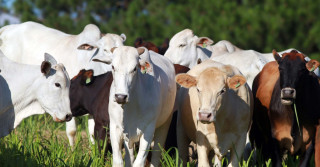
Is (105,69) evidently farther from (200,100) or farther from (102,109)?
(200,100)

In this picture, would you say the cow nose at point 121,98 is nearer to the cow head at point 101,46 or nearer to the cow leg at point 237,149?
the cow leg at point 237,149

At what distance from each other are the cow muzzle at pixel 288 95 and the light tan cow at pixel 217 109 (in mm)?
429

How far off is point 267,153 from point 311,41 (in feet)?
41.6

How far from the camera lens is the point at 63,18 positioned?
25031mm

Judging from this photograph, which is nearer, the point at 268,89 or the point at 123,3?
the point at 268,89

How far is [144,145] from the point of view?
24.0 ft

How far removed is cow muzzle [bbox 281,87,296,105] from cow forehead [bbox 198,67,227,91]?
0.64 metres

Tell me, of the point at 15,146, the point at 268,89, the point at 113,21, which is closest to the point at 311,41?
the point at 113,21

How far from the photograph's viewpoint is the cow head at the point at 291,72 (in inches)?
292

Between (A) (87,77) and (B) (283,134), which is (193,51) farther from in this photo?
(B) (283,134)

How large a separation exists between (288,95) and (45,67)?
2.54 metres

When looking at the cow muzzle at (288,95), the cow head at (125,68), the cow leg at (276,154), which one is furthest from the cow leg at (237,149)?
the cow head at (125,68)

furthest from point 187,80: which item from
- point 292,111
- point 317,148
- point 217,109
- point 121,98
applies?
point 317,148

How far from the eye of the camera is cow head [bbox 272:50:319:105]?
7.41 meters
